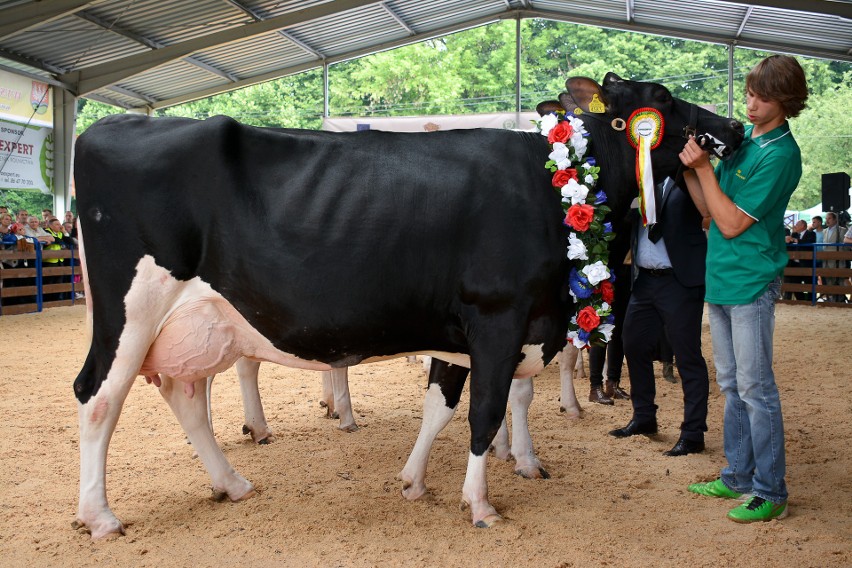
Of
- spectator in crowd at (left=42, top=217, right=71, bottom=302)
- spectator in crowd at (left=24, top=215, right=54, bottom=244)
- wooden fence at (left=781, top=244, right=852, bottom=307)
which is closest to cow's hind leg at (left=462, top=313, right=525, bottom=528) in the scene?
spectator in crowd at (left=42, top=217, right=71, bottom=302)

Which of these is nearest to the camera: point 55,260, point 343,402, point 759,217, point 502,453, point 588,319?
point 759,217

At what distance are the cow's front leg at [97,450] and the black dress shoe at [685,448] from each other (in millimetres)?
3557

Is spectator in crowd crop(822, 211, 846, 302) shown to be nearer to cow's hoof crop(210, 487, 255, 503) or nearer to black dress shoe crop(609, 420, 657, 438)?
black dress shoe crop(609, 420, 657, 438)

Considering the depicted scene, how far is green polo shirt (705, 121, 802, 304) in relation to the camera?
3.91 metres

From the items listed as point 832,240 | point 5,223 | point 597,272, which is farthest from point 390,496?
point 832,240

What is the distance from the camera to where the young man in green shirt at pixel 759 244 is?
392 cm

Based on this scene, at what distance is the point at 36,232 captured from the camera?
16391 mm

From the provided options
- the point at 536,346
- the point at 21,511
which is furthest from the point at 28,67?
the point at 536,346

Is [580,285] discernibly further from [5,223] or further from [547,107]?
[5,223]

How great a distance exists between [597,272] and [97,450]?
267 cm

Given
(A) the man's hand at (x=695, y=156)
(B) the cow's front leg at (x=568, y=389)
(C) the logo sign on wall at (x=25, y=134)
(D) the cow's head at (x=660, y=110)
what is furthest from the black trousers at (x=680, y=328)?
(C) the logo sign on wall at (x=25, y=134)

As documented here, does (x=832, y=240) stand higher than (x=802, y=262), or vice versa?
(x=832, y=240)

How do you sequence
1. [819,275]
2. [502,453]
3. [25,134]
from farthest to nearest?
[25,134] < [819,275] < [502,453]

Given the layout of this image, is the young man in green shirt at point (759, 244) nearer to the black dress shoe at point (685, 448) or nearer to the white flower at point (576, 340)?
the white flower at point (576, 340)
